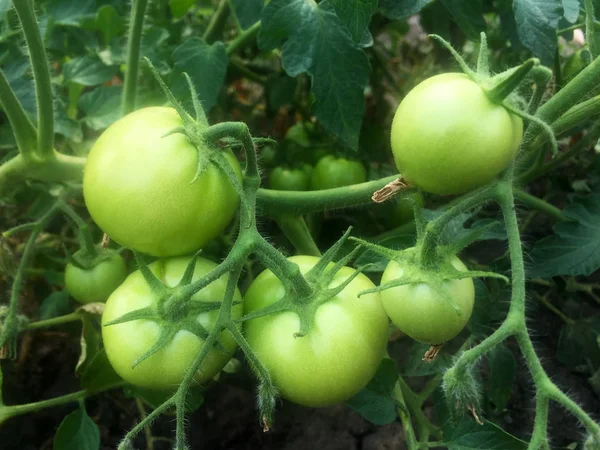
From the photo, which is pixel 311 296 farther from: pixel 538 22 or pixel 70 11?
pixel 70 11

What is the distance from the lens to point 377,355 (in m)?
0.64

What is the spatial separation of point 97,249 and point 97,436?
252 millimetres

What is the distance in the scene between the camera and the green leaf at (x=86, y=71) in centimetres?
91

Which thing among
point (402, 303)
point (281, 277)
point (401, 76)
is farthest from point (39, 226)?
point (401, 76)

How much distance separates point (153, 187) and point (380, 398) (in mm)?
394

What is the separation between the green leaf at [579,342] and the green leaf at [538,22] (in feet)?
1.69

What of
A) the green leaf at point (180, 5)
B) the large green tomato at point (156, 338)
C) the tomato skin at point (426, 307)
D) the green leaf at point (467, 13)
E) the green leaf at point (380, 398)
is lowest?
the green leaf at point (380, 398)

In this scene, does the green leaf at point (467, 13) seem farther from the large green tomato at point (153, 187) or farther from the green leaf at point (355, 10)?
the large green tomato at point (153, 187)

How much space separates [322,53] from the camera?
73 cm

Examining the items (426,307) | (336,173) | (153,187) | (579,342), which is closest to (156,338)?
(153,187)

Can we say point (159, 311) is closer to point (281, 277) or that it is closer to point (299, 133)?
point (281, 277)

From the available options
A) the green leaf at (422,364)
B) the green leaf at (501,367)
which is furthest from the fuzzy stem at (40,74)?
the green leaf at (501,367)

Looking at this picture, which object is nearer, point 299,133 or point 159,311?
point 159,311

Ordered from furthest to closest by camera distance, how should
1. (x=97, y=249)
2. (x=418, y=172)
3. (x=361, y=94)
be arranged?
1. (x=97, y=249)
2. (x=361, y=94)
3. (x=418, y=172)
